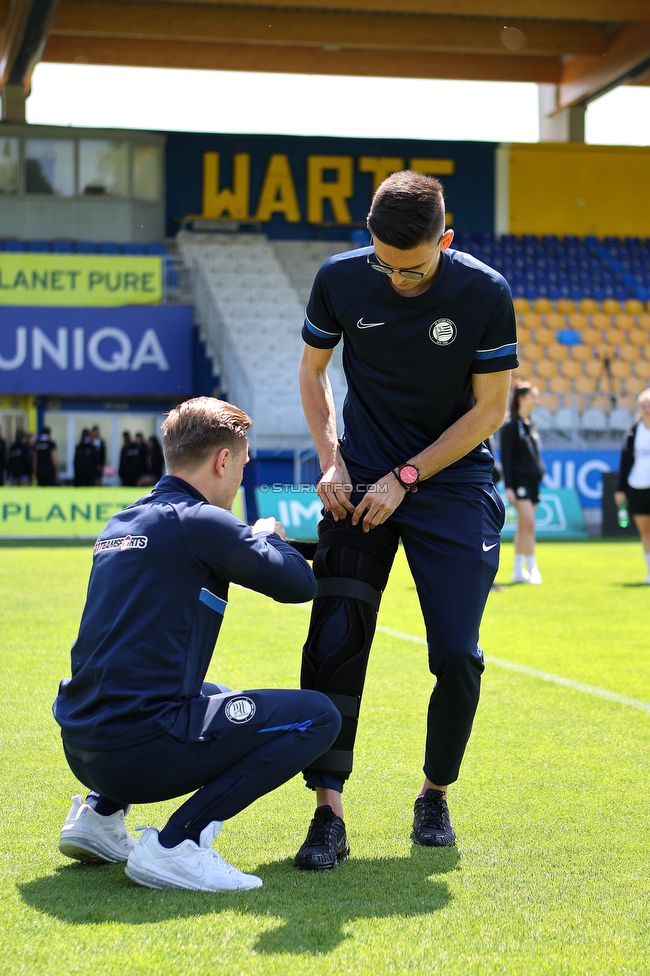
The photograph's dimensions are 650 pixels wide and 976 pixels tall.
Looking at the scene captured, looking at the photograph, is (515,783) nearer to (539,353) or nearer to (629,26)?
(539,353)

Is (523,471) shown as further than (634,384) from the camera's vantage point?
No

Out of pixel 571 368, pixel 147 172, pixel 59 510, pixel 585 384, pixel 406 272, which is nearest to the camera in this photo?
pixel 406 272

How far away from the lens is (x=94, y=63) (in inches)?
1112

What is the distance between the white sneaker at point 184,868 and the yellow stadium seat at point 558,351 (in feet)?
78.8

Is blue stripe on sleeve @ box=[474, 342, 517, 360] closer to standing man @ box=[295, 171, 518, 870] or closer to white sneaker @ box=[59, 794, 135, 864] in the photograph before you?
standing man @ box=[295, 171, 518, 870]

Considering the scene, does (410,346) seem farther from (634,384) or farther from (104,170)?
(104,170)

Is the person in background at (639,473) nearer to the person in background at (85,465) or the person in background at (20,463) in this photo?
the person in background at (85,465)

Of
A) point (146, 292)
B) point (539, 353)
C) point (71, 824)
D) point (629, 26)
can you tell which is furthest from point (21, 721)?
point (629, 26)

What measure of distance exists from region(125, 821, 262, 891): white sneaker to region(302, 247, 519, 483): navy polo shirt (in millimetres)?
1262

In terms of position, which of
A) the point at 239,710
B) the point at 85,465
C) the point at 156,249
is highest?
the point at 156,249

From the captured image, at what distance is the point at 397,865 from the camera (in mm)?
3158

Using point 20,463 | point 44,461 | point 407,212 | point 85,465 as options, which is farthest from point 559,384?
point 407,212

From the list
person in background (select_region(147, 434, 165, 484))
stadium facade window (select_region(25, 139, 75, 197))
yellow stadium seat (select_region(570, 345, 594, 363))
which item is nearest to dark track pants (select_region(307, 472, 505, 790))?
person in background (select_region(147, 434, 165, 484))

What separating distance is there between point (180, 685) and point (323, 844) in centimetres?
65
